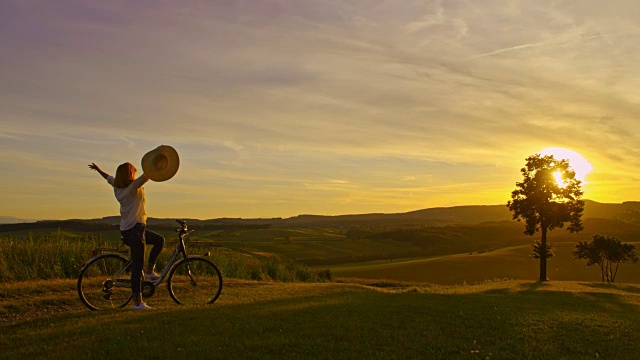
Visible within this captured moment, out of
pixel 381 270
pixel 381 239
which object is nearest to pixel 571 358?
pixel 381 270

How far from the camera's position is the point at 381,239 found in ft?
395

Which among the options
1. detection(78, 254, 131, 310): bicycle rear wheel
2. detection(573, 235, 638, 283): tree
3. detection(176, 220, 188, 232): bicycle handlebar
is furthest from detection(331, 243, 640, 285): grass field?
detection(176, 220, 188, 232): bicycle handlebar

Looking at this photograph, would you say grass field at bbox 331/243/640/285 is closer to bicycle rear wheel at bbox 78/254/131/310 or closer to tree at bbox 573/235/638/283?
tree at bbox 573/235/638/283

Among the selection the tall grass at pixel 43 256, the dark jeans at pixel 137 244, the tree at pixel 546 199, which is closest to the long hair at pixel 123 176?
the dark jeans at pixel 137 244

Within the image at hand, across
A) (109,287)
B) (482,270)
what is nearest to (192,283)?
(109,287)

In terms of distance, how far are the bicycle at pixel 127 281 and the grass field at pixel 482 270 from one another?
50.0 metres

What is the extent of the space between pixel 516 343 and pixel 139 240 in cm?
699

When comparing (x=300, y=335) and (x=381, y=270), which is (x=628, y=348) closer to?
Answer: (x=300, y=335)

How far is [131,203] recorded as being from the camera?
10.6 metres

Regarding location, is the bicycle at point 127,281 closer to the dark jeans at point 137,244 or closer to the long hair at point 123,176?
the dark jeans at point 137,244

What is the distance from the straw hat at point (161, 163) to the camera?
10586 mm

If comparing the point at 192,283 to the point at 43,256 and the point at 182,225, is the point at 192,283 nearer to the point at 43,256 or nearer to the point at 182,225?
the point at 182,225

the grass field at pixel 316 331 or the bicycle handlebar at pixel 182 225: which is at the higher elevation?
the bicycle handlebar at pixel 182 225

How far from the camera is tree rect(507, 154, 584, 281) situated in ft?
167
